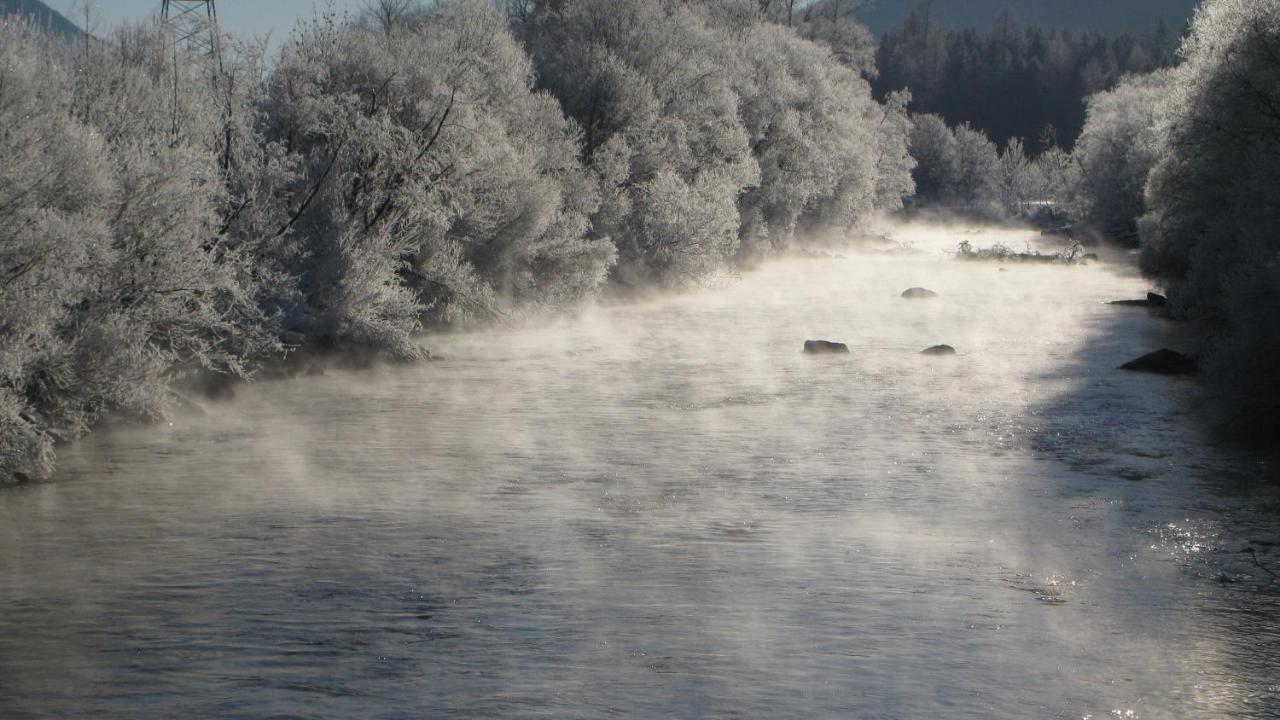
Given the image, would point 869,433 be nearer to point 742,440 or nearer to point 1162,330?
point 742,440

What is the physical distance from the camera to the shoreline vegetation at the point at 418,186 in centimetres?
1905

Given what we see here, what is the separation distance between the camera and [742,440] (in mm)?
21781

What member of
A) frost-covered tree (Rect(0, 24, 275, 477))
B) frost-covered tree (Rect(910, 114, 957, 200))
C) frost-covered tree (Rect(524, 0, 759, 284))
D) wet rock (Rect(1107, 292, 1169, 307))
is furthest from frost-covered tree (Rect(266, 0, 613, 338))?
frost-covered tree (Rect(910, 114, 957, 200))

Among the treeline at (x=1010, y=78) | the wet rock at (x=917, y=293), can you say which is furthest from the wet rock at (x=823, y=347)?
the treeline at (x=1010, y=78)

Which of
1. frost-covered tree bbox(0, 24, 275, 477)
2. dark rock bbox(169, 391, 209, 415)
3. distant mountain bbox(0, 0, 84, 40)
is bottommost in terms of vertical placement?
dark rock bbox(169, 391, 209, 415)

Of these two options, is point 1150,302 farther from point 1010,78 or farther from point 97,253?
point 1010,78

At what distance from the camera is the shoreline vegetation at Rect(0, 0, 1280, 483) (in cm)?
1905

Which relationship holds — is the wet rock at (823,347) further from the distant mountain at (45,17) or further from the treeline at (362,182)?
the distant mountain at (45,17)

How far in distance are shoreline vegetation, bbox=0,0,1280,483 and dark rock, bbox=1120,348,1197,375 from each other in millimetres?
1477

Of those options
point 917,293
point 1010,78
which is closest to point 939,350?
point 917,293

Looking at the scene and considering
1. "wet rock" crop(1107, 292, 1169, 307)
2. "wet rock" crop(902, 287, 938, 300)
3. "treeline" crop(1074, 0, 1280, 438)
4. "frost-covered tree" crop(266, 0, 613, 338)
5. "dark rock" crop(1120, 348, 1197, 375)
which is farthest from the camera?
"wet rock" crop(902, 287, 938, 300)

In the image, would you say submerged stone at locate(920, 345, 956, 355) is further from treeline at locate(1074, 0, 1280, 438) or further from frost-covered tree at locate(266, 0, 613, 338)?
frost-covered tree at locate(266, 0, 613, 338)

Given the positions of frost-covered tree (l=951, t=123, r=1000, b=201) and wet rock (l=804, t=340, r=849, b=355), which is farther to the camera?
frost-covered tree (l=951, t=123, r=1000, b=201)

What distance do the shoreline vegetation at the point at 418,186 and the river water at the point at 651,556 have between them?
68.4 inches
